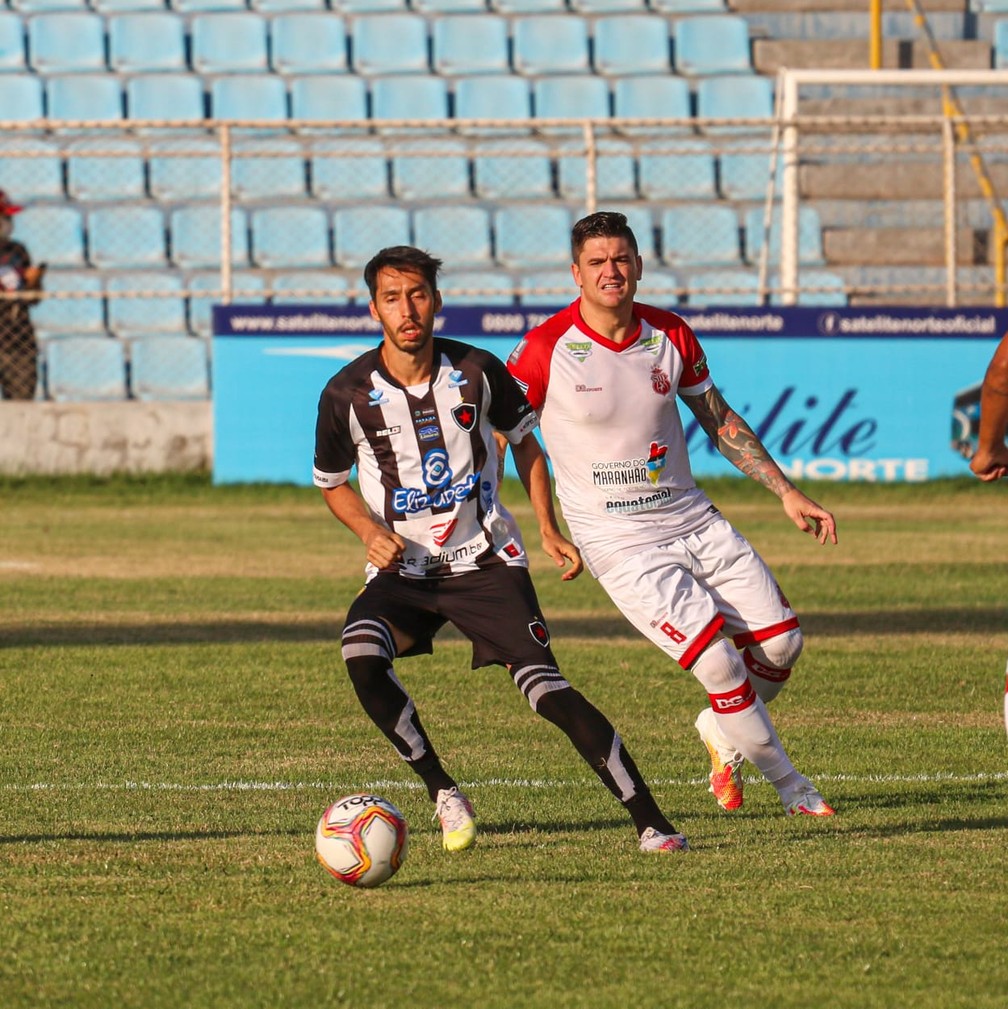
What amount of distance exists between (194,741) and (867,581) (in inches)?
263

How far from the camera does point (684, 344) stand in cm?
723

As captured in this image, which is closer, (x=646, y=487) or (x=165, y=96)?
(x=646, y=487)

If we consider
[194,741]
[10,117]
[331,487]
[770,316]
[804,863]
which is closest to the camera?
[804,863]

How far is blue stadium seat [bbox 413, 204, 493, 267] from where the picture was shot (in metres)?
22.4

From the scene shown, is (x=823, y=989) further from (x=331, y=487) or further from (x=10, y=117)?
(x=10, y=117)

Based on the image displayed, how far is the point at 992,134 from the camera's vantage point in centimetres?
2334

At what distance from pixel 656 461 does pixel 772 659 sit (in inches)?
31.3

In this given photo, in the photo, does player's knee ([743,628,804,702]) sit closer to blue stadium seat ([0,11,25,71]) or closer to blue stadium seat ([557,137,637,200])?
blue stadium seat ([557,137,637,200])

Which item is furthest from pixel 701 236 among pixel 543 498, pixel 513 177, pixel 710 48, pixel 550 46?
pixel 543 498

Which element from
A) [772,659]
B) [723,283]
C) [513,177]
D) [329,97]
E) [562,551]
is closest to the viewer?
[562,551]

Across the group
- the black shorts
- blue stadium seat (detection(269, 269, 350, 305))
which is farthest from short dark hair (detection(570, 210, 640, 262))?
blue stadium seat (detection(269, 269, 350, 305))

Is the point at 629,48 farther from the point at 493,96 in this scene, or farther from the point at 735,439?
the point at 735,439

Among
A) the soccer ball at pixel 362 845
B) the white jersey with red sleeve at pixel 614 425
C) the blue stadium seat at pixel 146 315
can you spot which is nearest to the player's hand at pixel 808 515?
the white jersey with red sleeve at pixel 614 425

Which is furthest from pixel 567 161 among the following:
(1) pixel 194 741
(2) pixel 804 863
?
(2) pixel 804 863
